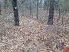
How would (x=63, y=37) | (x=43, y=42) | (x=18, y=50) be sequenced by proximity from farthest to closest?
(x=63, y=37) < (x=43, y=42) < (x=18, y=50)

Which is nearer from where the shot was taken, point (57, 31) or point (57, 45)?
point (57, 45)

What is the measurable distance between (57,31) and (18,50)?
413 centimetres

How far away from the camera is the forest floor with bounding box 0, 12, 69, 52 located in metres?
10.5

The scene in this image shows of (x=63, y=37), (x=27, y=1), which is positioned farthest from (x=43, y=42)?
(x=27, y=1)

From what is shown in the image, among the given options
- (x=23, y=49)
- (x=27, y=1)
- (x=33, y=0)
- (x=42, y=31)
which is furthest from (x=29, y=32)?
(x=33, y=0)

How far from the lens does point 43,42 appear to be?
37.2 feet

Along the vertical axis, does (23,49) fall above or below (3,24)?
below

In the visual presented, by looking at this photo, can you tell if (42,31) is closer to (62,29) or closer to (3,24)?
(62,29)

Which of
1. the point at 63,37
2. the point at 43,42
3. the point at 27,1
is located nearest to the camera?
the point at 43,42

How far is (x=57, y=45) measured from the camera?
1085 centimetres

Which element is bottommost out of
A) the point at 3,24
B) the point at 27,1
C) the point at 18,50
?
the point at 18,50

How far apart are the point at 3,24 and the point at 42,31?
Answer: 3.50 m

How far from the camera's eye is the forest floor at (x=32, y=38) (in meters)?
10.5

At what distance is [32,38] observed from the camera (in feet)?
39.6
